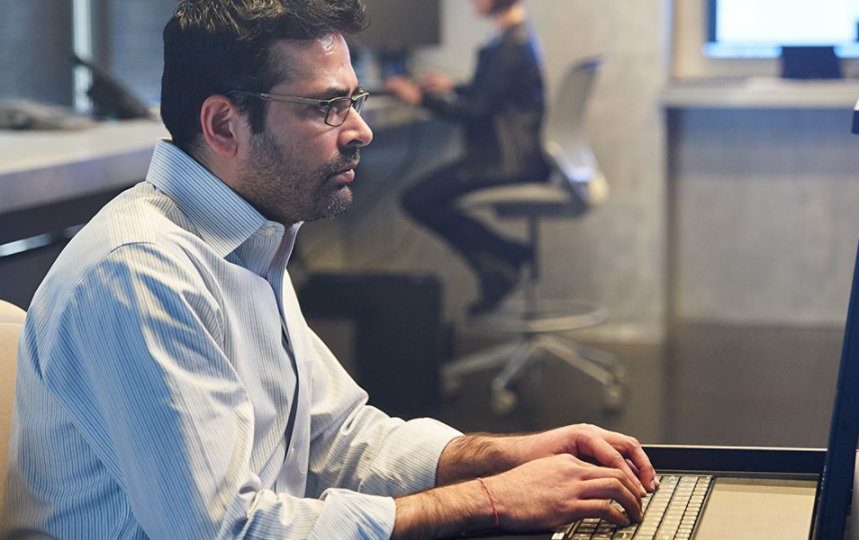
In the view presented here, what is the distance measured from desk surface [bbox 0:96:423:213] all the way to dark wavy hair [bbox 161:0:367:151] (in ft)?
4.15

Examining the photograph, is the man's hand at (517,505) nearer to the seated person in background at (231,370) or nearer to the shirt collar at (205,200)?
the seated person in background at (231,370)

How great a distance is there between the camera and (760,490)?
119cm

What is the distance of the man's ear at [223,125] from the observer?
49.7 inches

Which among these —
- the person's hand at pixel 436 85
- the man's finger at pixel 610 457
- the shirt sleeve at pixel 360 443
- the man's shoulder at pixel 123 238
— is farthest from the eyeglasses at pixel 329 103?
the person's hand at pixel 436 85

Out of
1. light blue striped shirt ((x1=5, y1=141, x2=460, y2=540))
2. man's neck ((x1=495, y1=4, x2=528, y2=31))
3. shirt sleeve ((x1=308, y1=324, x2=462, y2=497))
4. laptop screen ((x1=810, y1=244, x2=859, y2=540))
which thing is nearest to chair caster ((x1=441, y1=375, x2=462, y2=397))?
man's neck ((x1=495, y1=4, x2=528, y2=31))

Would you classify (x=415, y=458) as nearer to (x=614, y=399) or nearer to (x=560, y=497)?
(x=560, y=497)

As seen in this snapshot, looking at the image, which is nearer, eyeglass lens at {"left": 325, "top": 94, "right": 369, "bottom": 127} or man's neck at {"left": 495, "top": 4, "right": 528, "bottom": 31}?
eyeglass lens at {"left": 325, "top": 94, "right": 369, "bottom": 127}

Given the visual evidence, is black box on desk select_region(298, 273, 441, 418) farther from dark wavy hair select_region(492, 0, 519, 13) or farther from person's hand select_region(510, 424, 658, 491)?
person's hand select_region(510, 424, 658, 491)

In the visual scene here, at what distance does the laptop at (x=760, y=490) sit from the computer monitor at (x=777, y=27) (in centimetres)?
378

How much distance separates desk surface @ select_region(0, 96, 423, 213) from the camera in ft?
8.16

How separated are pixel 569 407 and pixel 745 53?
177cm

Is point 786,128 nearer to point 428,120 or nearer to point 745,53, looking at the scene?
point 745,53

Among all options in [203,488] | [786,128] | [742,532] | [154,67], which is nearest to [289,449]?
[203,488]

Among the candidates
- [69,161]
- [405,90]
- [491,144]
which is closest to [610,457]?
[69,161]
